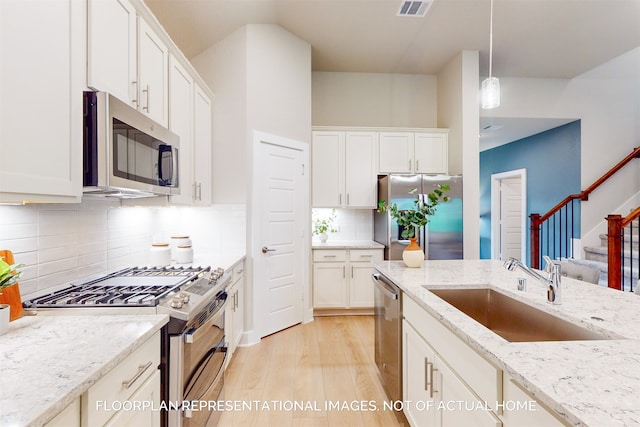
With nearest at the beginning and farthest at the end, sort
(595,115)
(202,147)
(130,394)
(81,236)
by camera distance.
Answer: (130,394)
(81,236)
(202,147)
(595,115)

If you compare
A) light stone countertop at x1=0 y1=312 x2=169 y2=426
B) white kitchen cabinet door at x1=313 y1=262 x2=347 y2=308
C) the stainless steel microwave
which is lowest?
white kitchen cabinet door at x1=313 y1=262 x2=347 y2=308

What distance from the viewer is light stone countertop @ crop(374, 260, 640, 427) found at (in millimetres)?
686

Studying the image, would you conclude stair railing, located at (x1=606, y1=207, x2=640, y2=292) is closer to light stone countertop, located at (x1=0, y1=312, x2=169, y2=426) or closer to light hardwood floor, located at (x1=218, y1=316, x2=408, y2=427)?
light hardwood floor, located at (x1=218, y1=316, x2=408, y2=427)

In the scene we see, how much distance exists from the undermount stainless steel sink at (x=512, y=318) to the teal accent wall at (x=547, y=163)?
4007 mm

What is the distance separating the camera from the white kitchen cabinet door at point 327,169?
4074 millimetres

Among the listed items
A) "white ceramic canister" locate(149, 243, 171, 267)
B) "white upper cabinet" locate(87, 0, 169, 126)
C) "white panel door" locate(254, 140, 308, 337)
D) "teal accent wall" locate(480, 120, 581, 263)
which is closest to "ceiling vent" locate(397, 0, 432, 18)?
"white panel door" locate(254, 140, 308, 337)

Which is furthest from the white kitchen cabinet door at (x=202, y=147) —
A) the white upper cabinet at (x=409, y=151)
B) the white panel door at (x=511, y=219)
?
the white panel door at (x=511, y=219)

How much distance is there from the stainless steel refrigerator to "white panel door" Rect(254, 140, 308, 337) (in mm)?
1071

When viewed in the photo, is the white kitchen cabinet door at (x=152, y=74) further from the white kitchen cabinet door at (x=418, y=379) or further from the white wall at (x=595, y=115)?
the white wall at (x=595, y=115)

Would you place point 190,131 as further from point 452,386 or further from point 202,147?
point 452,386

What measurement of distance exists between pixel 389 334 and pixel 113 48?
2301 mm

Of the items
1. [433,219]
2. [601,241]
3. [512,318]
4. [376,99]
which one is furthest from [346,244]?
[601,241]

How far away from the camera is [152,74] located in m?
2.01

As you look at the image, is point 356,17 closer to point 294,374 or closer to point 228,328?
point 228,328
